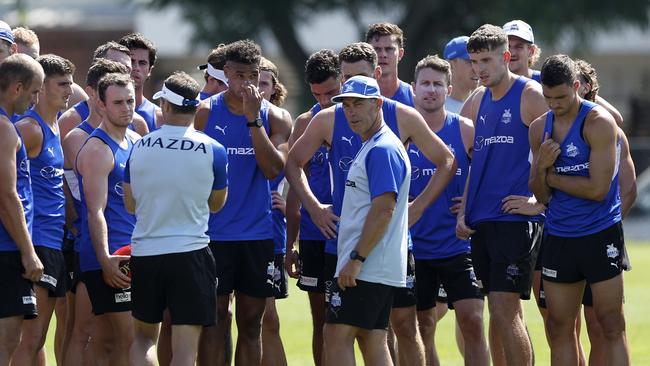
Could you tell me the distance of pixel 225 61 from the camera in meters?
9.86

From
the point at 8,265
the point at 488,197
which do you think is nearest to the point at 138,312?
the point at 8,265

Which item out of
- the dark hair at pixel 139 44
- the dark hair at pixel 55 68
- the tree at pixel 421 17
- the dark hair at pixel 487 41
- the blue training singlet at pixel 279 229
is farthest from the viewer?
the tree at pixel 421 17

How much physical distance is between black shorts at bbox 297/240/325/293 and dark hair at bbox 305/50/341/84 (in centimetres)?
137

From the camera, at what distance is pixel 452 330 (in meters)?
15.1

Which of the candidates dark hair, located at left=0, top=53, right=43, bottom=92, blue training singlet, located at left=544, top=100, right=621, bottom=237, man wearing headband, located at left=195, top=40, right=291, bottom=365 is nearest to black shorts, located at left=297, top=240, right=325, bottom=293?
man wearing headband, located at left=195, top=40, right=291, bottom=365

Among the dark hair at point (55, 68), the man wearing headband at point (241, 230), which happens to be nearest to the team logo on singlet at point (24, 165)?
the dark hair at point (55, 68)

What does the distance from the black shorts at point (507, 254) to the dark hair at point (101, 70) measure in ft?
9.94

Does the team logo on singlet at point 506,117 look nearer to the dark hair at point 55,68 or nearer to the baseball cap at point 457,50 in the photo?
the baseball cap at point 457,50

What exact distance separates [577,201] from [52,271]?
151 inches

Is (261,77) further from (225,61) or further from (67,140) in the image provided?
(67,140)

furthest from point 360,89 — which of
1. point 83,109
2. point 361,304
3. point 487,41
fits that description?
point 83,109

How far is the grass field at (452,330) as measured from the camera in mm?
12711

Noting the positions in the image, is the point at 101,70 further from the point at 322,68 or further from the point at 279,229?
the point at 279,229

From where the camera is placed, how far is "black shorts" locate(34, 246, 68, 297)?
361 inches
